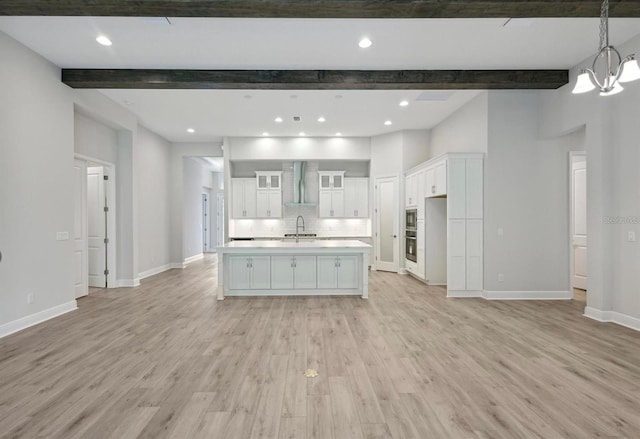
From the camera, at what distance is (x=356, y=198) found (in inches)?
359

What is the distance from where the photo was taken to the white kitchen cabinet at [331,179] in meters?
9.05

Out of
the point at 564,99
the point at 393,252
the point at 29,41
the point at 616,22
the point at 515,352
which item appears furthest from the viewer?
the point at 393,252

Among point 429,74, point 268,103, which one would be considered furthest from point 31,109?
point 429,74

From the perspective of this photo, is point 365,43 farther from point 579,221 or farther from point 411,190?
point 579,221

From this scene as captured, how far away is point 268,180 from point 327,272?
414 centimetres

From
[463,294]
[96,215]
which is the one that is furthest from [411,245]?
[96,215]

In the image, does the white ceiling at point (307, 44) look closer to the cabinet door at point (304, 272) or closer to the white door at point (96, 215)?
the white door at point (96, 215)

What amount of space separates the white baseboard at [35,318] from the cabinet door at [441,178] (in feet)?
20.4

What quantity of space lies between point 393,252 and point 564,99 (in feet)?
15.3

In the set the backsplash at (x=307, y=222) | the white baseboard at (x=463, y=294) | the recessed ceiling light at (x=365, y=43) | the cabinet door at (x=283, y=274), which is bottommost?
the white baseboard at (x=463, y=294)

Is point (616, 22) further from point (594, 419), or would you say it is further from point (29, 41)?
point (29, 41)

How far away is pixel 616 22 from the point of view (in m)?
3.76

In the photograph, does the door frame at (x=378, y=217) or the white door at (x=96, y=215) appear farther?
the door frame at (x=378, y=217)

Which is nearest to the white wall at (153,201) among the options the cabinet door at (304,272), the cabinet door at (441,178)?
the cabinet door at (304,272)
